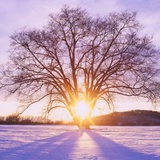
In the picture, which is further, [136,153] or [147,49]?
[147,49]

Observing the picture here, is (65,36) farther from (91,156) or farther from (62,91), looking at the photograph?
(91,156)

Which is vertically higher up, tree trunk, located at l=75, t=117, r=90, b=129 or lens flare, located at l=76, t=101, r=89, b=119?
lens flare, located at l=76, t=101, r=89, b=119

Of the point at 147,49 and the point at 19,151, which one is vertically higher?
the point at 147,49

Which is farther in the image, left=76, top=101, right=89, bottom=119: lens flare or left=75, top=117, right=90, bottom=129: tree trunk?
left=76, top=101, right=89, bottom=119: lens flare

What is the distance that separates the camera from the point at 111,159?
28.6ft

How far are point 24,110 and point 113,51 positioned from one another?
776cm

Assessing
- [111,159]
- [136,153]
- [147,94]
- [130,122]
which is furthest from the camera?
[130,122]

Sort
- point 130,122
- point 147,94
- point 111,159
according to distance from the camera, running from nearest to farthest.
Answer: point 111,159
point 147,94
point 130,122

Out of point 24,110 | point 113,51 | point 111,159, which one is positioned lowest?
point 111,159

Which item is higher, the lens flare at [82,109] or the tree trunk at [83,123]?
the lens flare at [82,109]

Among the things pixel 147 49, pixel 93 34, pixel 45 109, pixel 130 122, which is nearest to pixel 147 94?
pixel 147 49

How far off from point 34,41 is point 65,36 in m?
2.26

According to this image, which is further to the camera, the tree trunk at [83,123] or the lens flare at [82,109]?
the lens flare at [82,109]

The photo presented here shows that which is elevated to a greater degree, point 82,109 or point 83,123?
point 82,109
